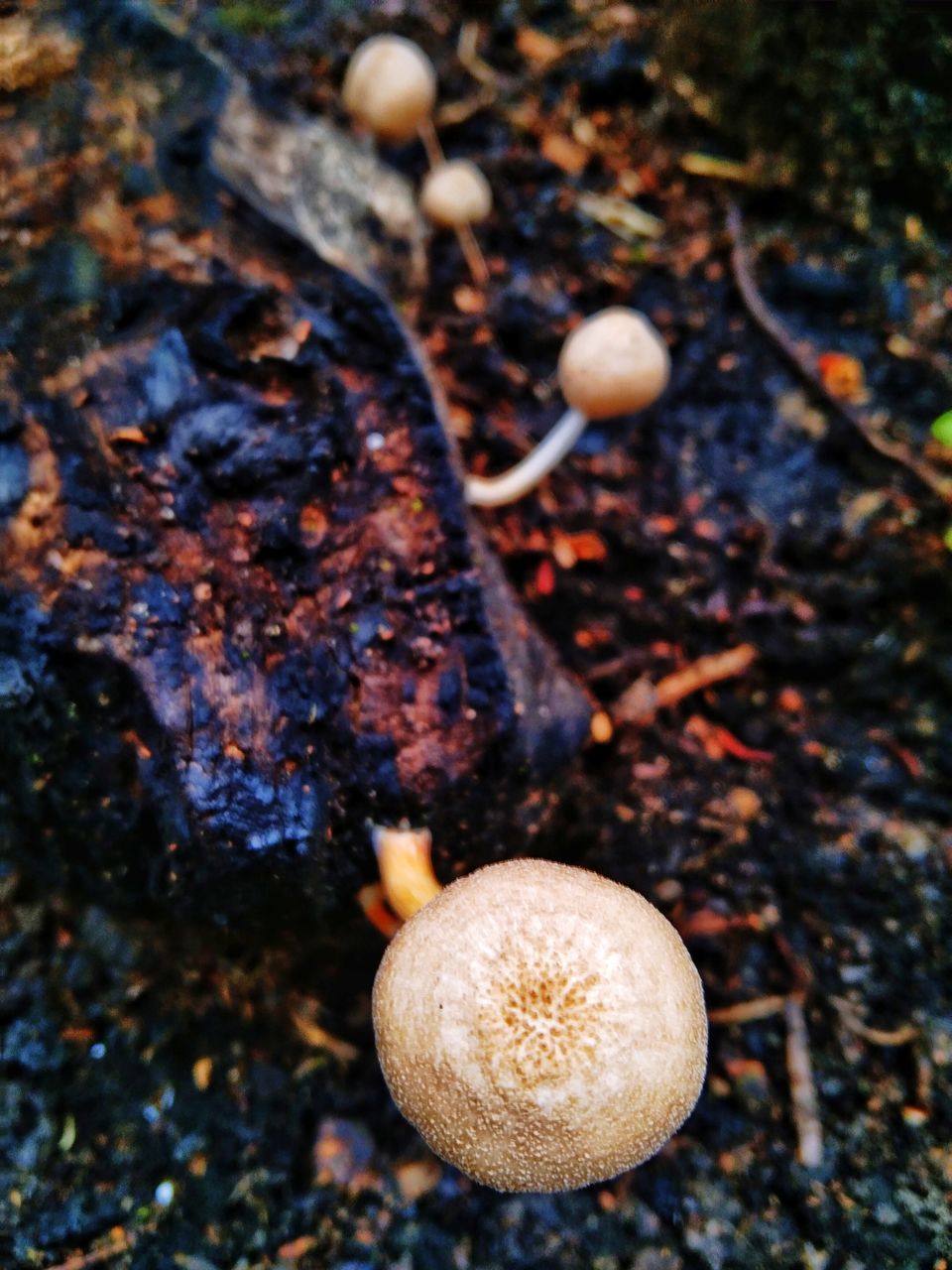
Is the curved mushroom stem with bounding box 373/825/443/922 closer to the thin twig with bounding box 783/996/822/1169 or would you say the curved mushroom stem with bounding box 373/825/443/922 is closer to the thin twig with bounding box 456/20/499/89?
the thin twig with bounding box 783/996/822/1169

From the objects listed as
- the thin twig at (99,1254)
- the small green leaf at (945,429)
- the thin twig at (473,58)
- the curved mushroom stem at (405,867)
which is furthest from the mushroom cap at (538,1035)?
the thin twig at (473,58)

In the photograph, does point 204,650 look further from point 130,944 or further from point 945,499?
point 945,499

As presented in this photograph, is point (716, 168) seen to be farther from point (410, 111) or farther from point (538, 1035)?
point (538, 1035)

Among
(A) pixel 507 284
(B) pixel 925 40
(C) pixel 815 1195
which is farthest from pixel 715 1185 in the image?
(B) pixel 925 40

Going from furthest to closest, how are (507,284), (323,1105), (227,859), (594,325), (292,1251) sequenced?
(507,284) → (594,325) → (323,1105) → (292,1251) → (227,859)

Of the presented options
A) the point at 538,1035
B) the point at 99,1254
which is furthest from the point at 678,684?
the point at 99,1254

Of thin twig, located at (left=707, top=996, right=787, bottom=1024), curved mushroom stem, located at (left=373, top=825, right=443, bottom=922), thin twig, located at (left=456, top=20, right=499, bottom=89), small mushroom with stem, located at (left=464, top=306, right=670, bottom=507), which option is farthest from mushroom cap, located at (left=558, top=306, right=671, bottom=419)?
thin twig, located at (left=707, top=996, right=787, bottom=1024)
